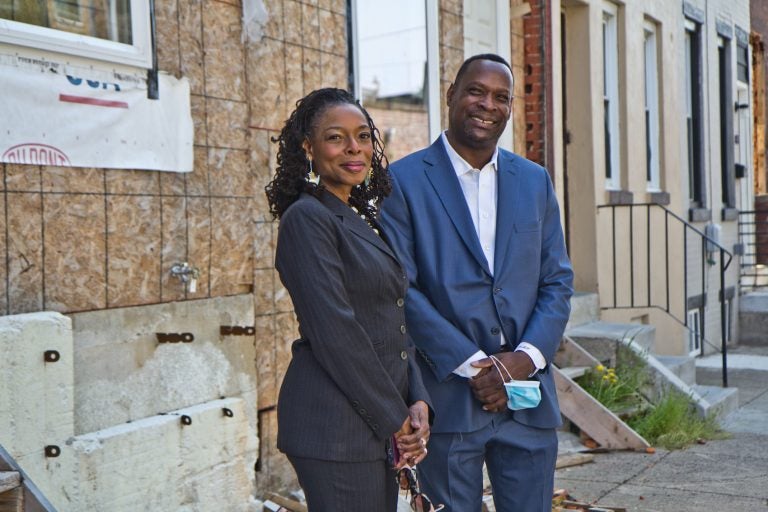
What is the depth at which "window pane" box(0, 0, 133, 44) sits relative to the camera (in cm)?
468

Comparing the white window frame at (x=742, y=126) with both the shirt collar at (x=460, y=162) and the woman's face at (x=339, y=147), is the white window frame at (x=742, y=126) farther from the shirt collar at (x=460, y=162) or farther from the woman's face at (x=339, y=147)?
the woman's face at (x=339, y=147)

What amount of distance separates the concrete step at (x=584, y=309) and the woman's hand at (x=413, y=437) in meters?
6.20

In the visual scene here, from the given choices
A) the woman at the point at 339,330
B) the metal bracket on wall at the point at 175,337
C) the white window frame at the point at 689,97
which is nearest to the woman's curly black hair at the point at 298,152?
the woman at the point at 339,330

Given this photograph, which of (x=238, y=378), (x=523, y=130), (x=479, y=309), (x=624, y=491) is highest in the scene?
(x=523, y=130)

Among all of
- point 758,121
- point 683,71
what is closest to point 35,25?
point 683,71

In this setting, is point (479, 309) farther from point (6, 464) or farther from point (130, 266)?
point (130, 266)

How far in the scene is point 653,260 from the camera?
1177cm

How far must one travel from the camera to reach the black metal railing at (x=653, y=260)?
10266mm

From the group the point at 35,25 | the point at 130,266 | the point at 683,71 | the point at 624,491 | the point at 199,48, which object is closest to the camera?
the point at 35,25

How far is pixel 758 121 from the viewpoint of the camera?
17.7 metres

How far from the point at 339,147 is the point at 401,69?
535cm

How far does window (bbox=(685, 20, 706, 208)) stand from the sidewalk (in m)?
6.35

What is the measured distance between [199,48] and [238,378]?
5.79ft

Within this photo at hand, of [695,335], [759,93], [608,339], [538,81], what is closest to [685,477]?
[608,339]
